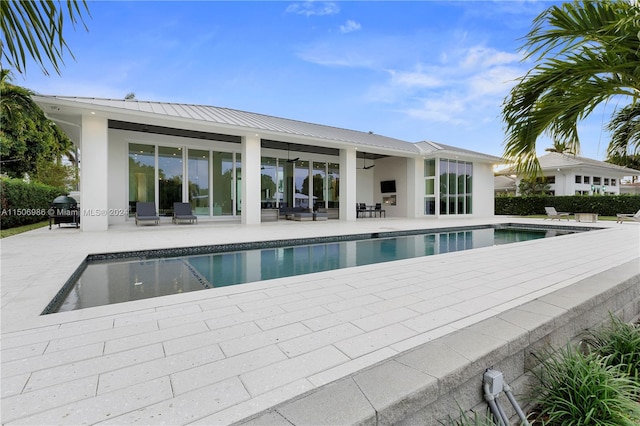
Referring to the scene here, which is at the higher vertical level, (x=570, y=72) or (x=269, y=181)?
(x=269, y=181)

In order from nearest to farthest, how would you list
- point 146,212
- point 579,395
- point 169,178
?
point 579,395 → point 146,212 → point 169,178

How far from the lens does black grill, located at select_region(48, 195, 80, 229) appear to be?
31.7 feet

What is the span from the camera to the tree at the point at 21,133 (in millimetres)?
14680

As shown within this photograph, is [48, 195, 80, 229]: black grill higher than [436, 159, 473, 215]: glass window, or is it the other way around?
[436, 159, 473, 215]: glass window

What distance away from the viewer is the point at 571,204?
19484mm

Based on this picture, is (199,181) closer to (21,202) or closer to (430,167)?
(21,202)

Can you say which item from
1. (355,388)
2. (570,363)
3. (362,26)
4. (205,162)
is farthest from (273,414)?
(205,162)

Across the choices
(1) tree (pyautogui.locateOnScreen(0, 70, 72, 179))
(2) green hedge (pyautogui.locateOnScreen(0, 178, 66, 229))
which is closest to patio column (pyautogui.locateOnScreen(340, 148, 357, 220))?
(2) green hedge (pyautogui.locateOnScreen(0, 178, 66, 229))

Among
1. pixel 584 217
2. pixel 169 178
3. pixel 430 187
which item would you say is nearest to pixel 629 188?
pixel 584 217

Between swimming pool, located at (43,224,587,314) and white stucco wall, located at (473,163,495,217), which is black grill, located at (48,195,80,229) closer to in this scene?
swimming pool, located at (43,224,587,314)

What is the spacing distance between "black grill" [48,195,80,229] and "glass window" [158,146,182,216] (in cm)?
293

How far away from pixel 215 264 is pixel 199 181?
881 centimetres

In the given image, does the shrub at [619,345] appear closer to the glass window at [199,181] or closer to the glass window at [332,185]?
the glass window at [199,181]

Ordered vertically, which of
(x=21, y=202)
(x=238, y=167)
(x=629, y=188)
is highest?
(x=629, y=188)
